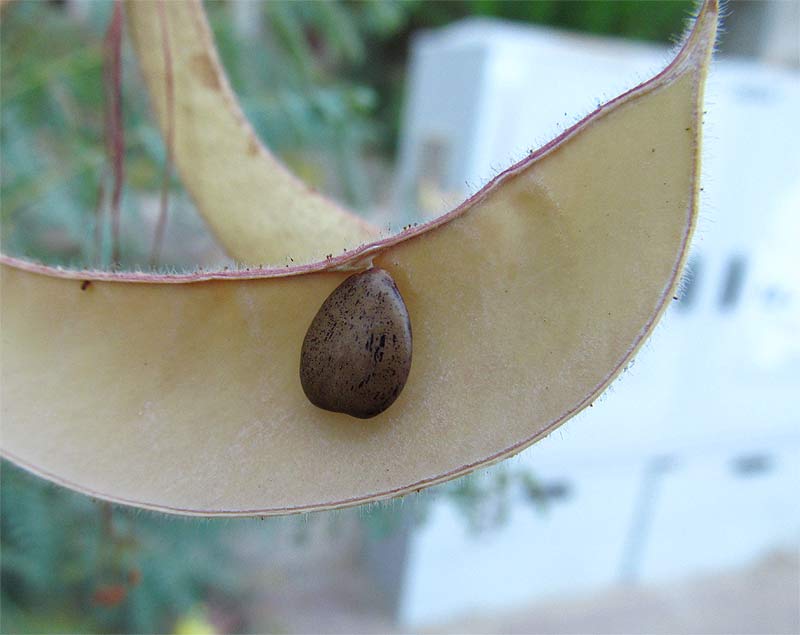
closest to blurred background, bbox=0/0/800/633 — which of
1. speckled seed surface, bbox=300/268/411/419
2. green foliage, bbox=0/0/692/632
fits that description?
green foliage, bbox=0/0/692/632

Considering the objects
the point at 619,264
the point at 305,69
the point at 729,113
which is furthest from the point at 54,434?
the point at 729,113

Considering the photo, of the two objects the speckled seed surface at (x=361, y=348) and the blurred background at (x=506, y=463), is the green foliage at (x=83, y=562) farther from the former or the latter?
the speckled seed surface at (x=361, y=348)

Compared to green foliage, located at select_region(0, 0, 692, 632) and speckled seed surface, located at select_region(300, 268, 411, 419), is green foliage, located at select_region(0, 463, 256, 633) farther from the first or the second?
speckled seed surface, located at select_region(300, 268, 411, 419)

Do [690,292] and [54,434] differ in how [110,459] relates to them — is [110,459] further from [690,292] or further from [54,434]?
[690,292]

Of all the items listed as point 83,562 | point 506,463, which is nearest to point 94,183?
point 83,562

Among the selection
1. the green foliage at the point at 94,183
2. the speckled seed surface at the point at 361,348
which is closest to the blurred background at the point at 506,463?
the green foliage at the point at 94,183

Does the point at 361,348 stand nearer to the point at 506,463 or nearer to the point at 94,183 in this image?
the point at 94,183
